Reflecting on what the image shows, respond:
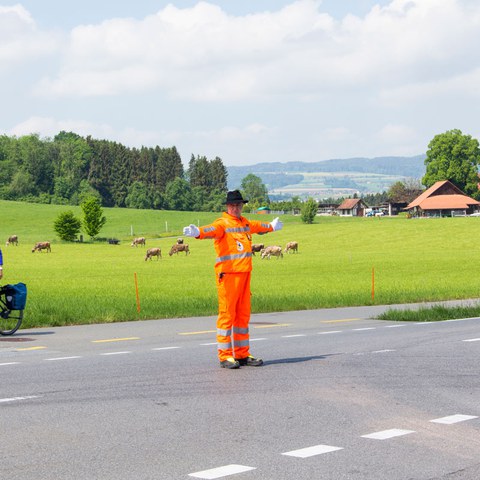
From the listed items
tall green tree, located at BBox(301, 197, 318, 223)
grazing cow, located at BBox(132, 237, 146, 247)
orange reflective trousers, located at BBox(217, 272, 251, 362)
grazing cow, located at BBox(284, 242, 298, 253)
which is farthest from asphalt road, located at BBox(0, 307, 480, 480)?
tall green tree, located at BBox(301, 197, 318, 223)

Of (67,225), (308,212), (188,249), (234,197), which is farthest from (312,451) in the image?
(308,212)

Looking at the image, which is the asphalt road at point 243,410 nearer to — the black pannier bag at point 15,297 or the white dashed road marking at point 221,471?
the white dashed road marking at point 221,471

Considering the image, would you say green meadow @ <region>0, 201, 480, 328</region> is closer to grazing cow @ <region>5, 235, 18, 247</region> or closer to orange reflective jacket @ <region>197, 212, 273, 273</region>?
grazing cow @ <region>5, 235, 18, 247</region>

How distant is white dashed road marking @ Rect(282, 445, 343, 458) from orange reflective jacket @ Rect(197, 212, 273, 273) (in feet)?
15.4

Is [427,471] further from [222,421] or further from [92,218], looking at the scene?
[92,218]

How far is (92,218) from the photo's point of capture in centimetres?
12850

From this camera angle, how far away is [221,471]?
7184mm

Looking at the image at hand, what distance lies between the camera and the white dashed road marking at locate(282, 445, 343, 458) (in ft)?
25.3

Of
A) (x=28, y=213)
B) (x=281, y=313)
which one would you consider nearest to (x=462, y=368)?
(x=281, y=313)

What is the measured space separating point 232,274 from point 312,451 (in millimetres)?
4837

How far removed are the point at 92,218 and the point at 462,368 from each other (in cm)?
11757

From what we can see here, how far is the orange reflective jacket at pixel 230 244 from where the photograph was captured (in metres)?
12.5

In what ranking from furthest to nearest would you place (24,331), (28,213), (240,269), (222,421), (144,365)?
(28,213) → (24,331) → (144,365) → (240,269) → (222,421)

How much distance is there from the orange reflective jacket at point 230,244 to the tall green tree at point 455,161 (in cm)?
15939
